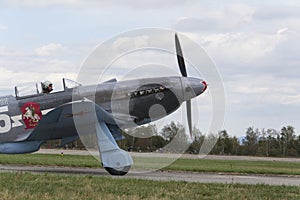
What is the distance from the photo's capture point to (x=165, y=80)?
21.0 metres

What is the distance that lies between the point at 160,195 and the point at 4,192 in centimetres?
349

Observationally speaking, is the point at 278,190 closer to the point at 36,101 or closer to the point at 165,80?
the point at 165,80

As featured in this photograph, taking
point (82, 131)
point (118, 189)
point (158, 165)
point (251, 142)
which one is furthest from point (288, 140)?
point (118, 189)

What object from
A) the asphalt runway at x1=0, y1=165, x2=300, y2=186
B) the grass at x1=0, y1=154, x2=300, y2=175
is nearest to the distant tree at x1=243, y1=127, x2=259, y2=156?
the grass at x1=0, y1=154, x2=300, y2=175

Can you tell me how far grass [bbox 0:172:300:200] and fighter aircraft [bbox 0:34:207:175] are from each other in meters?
4.37

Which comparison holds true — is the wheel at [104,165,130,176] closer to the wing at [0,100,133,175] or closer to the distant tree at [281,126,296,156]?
the wing at [0,100,133,175]

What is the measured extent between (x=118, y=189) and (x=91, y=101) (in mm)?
6850

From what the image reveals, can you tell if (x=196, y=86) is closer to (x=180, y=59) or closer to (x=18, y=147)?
(x=180, y=59)

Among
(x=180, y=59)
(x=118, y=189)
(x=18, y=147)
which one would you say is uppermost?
(x=180, y=59)

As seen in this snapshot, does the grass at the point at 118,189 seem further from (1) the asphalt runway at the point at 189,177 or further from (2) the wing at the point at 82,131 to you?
(2) the wing at the point at 82,131

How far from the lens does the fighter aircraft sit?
20531 mm

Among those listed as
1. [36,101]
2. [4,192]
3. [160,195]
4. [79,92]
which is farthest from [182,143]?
[4,192]

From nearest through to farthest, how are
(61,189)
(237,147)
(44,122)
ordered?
(61,189) → (44,122) → (237,147)

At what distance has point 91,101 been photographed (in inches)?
793
